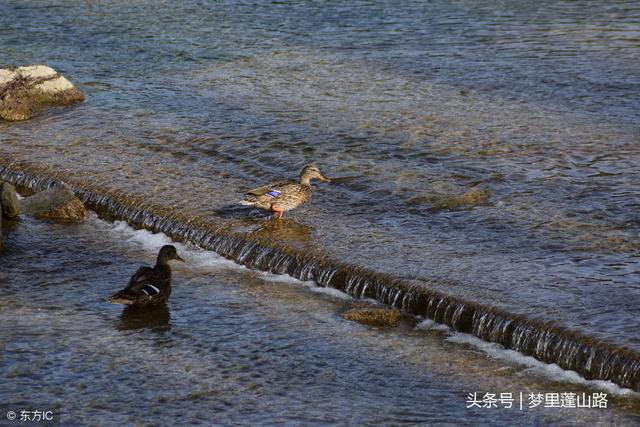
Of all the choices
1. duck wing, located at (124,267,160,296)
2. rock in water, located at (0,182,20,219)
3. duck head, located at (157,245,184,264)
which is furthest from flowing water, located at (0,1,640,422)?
duck wing, located at (124,267,160,296)

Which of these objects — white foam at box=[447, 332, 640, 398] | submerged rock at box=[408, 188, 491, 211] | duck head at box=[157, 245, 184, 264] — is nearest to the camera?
white foam at box=[447, 332, 640, 398]

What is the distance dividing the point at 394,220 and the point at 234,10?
11.9 m

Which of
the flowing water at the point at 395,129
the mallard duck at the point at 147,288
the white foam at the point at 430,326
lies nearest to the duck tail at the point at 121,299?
the mallard duck at the point at 147,288

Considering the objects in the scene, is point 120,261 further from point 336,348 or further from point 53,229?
point 336,348

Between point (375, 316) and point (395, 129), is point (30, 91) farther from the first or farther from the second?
point (375, 316)

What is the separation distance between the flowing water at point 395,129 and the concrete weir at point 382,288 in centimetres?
13

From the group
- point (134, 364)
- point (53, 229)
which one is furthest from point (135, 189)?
point (134, 364)

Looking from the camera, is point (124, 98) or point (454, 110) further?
point (124, 98)

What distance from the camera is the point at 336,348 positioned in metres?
8.78

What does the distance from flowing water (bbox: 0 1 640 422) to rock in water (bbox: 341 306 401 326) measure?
398mm

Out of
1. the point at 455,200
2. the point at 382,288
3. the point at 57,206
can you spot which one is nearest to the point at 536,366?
the point at 382,288

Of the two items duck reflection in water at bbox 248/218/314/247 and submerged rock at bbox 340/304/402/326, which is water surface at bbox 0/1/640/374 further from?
submerged rock at bbox 340/304/402/326

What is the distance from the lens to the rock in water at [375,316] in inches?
364

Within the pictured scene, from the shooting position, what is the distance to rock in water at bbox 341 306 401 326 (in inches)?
364
